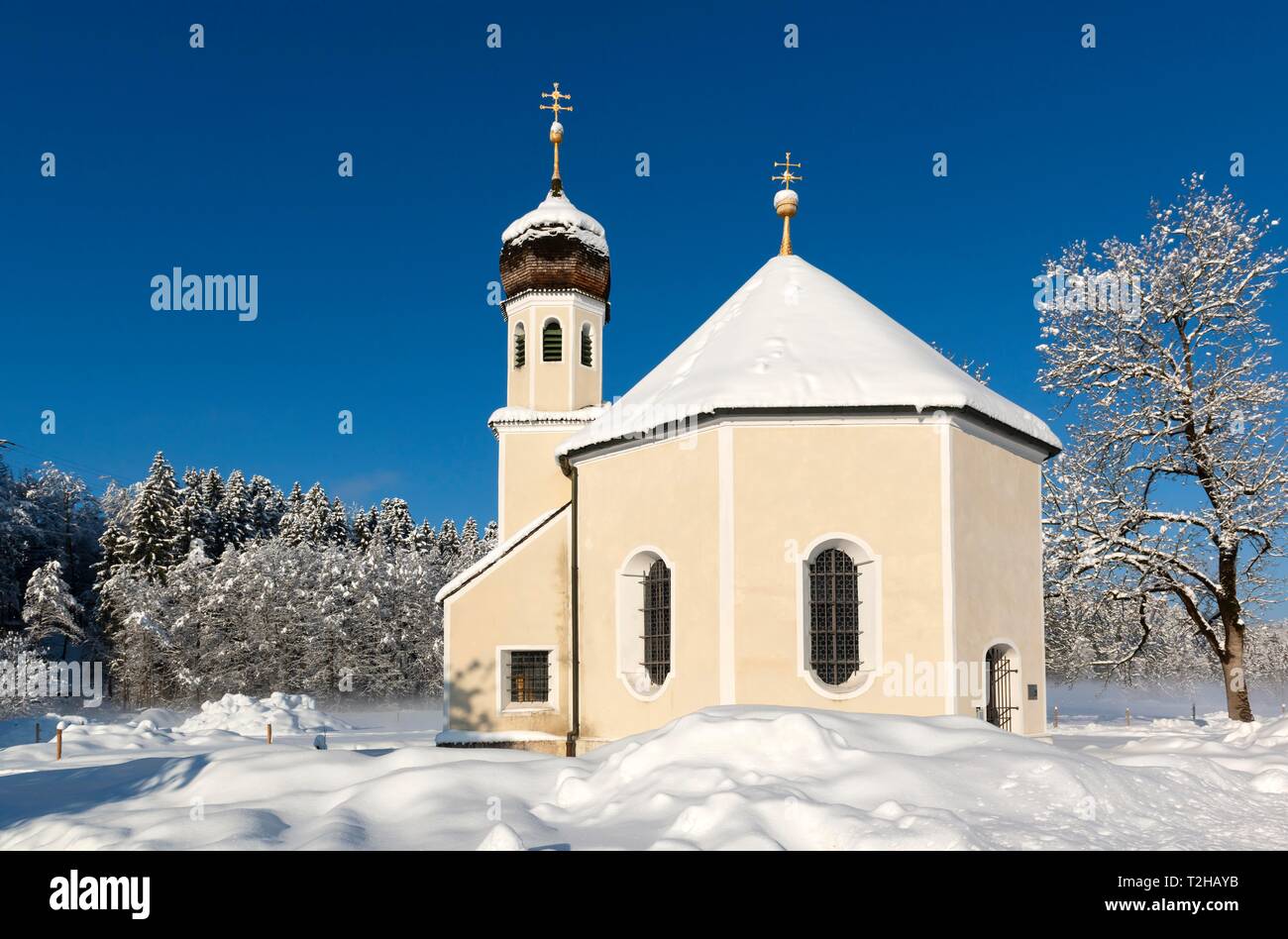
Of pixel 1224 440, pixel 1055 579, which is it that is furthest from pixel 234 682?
pixel 1224 440

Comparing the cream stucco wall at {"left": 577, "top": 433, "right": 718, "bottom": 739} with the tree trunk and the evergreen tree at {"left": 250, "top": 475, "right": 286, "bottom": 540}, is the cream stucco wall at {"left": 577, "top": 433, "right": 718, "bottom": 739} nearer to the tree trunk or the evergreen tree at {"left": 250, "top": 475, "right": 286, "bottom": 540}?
the tree trunk

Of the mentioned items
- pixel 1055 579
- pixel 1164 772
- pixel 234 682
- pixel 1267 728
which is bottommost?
pixel 234 682

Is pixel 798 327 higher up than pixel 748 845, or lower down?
higher up

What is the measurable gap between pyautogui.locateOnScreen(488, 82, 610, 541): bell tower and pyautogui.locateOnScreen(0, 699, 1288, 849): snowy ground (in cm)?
1071

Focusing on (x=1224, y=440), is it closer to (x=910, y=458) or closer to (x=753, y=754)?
(x=910, y=458)

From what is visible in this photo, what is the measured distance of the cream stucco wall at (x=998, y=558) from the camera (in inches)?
553

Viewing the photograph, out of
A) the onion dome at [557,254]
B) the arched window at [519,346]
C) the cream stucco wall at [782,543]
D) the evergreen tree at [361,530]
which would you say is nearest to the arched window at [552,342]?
the arched window at [519,346]

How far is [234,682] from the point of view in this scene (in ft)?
148

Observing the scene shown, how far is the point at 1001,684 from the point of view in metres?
15.2

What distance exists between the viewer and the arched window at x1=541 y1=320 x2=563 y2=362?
22203 millimetres

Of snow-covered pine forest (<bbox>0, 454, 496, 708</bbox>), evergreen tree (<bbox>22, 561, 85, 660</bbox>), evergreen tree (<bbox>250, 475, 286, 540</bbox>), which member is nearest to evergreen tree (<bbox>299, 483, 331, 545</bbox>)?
evergreen tree (<bbox>250, 475, 286, 540</bbox>)

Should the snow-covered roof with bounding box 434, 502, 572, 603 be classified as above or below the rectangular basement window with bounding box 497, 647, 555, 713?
above

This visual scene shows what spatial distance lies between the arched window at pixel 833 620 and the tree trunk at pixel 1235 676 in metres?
12.2
